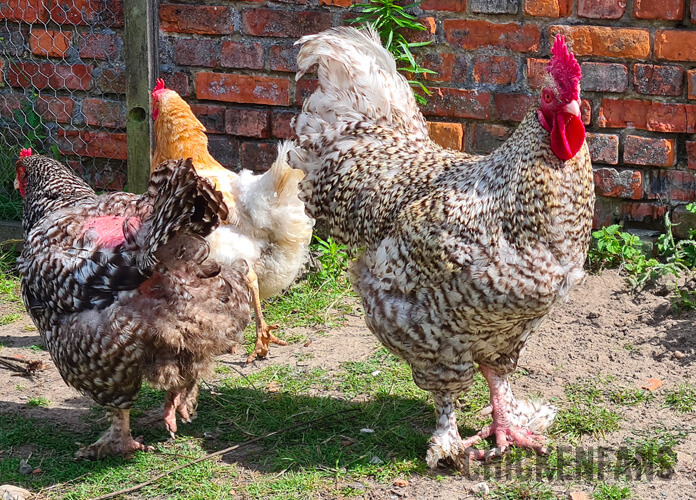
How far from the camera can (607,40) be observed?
14.6ft

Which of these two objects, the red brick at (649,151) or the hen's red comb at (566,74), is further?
the red brick at (649,151)

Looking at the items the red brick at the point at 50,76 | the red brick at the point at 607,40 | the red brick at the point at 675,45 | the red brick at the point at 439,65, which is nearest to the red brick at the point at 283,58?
the red brick at the point at 439,65

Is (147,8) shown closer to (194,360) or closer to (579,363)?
(194,360)

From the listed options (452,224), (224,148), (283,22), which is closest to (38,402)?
(224,148)

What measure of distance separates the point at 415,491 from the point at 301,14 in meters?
3.01

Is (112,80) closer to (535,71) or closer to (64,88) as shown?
(64,88)

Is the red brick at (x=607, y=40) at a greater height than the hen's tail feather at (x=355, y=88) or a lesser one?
greater

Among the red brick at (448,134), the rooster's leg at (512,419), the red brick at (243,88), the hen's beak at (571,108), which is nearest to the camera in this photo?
the hen's beak at (571,108)

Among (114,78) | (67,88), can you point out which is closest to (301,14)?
(114,78)

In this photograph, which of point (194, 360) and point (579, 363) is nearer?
point (194, 360)

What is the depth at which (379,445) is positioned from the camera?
344cm

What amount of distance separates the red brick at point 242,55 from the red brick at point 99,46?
82 cm

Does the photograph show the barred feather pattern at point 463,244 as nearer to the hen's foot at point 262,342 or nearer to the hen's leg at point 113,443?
the hen's foot at point 262,342

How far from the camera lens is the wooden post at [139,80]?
15.8 ft
